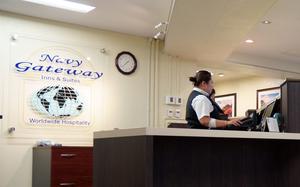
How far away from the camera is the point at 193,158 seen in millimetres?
1970

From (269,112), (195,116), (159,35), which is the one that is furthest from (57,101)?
(269,112)

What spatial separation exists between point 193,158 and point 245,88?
23.4 ft

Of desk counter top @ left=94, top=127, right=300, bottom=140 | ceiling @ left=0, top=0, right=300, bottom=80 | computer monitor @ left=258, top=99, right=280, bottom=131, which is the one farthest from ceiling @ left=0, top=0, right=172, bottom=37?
desk counter top @ left=94, top=127, right=300, bottom=140

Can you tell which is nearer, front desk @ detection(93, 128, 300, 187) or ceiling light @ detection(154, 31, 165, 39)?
front desk @ detection(93, 128, 300, 187)

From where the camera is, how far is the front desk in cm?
163

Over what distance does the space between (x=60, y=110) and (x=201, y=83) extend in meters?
2.35

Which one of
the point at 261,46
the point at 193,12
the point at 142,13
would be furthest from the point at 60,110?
the point at 261,46

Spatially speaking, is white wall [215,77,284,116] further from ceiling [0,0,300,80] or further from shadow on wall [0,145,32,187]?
shadow on wall [0,145,32,187]

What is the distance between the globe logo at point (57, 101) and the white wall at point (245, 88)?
14.9ft

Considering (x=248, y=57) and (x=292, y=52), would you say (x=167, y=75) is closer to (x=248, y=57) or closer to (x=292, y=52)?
(x=248, y=57)

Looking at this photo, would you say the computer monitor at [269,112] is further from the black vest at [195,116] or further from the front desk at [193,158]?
the black vest at [195,116]

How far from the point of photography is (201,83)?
145 inches

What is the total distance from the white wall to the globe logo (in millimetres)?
4536

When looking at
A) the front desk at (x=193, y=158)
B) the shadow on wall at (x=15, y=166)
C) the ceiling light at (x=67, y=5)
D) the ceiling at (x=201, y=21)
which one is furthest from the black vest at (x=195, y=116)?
the shadow on wall at (x=15, y=166)
